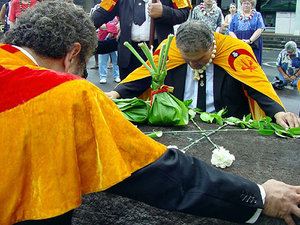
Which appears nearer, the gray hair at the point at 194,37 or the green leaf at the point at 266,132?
the green leaf at the point at 266,132

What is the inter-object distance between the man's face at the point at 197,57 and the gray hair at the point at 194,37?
0.15 ft

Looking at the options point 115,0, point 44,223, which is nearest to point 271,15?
point 115,0

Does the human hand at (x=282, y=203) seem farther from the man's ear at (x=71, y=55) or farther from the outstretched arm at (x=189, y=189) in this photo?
the man's ear at (x=71, y=55)

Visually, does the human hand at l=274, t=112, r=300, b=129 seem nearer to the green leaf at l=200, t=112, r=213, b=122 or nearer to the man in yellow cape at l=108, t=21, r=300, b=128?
the man in yellow cape at l=108, t=21, r=300, b=128

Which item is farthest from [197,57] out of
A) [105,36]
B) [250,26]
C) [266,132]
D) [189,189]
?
[105,36]

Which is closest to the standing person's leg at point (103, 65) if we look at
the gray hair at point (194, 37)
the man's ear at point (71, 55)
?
the gray hair at point (194, 37)

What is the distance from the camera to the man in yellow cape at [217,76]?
9.35 ft

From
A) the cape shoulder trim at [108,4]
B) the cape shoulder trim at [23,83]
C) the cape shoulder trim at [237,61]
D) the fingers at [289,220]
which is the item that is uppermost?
the cape shoulder trim at [108,4]

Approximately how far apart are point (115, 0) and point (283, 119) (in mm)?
2288

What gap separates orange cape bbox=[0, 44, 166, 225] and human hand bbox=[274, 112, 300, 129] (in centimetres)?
149

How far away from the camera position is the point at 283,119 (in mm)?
2477

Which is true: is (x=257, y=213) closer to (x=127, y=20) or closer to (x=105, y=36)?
(x=127, y=20)

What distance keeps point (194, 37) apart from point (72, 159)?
1.91 meters

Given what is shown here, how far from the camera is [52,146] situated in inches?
44.0
